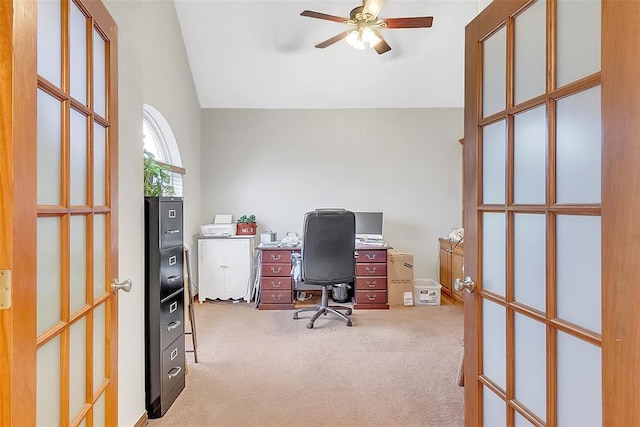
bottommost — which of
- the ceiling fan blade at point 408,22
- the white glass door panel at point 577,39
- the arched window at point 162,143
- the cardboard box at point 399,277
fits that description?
the cardboard box at point 399,277

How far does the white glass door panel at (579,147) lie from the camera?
0.86 m

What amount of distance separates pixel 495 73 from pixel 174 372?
2323 millimetres

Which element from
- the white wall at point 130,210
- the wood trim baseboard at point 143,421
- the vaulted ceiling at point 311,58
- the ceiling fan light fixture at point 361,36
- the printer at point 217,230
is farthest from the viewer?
the printer at point 217,230

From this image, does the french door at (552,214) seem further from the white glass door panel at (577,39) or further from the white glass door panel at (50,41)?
the white glass door panel at (50,41)

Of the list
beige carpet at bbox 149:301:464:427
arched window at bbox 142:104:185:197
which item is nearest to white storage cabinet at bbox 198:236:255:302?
beige carpet at bbox 149:301:464:427

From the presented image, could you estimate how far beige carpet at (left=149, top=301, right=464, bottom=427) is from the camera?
2.09 m

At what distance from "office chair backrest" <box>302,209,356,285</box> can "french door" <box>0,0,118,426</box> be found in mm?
2264

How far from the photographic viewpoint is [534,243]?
1.07 metres

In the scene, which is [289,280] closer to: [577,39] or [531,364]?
[531,364]

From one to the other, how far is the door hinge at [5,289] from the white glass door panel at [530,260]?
1287 millimetres

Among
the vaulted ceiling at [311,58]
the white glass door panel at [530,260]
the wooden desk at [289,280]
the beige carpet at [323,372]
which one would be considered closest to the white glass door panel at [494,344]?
the white glass door panel at [530,260]

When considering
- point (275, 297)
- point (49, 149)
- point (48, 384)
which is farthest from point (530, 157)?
point (275, 297)

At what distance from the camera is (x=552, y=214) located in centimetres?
99

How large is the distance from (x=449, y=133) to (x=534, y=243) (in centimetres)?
430
